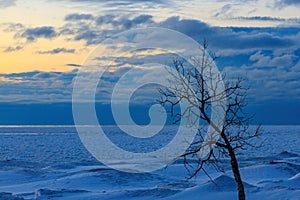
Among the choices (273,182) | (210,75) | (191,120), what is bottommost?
(191,120)

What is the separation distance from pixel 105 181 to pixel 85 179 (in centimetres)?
131

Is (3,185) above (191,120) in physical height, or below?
above

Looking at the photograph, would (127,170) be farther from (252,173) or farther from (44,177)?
(252,173)

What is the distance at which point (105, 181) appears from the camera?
33812mm

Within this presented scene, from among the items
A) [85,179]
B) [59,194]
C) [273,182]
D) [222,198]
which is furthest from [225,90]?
[85,179]

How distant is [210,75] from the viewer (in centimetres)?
1580

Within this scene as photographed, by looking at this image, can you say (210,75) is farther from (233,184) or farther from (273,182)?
(273,182)

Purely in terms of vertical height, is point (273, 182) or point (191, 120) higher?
point (273, 182)

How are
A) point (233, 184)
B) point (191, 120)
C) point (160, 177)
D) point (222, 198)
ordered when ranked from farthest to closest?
1. point (160, 177)
2. point (233, 184)
3. point (222, 198)
4. point (191, 120)

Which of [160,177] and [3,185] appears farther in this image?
[160,177]

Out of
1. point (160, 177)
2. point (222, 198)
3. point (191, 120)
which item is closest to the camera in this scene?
point (191, 120)

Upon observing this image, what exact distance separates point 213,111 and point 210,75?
3.64 ft

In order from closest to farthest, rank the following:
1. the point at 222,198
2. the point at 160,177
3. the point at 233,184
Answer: the point at 222,198, the point at 233,184, the point at 160,177

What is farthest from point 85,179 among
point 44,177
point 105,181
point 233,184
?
point 233,184
